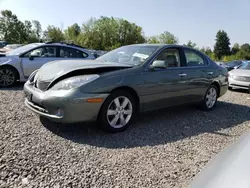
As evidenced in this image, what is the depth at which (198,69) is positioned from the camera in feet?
16.7

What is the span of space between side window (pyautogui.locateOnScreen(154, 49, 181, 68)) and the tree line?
4848cm

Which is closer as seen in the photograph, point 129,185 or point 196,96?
point 129,185

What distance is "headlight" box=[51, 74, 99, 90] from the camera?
3.37 meters

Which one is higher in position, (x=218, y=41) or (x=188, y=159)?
(x=218, y=41)

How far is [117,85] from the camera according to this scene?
360 cm

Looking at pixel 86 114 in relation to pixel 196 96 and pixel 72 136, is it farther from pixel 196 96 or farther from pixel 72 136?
pixel 196 96

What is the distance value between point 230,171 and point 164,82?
3025 millimetres

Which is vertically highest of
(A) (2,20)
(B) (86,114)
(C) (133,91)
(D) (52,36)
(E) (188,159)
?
(A) (2,20)

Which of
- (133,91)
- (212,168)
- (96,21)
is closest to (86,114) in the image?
(133,91)

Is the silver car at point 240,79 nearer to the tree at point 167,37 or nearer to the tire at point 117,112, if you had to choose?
the tire at point 117,112

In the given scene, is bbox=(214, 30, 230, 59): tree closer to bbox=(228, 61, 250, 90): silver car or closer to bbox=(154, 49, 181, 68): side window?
bbox=(228, 61, 250, 90): silver car

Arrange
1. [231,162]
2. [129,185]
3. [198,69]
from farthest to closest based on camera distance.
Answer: [198,69]
[129,185]
[231,162]

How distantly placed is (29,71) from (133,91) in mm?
4337

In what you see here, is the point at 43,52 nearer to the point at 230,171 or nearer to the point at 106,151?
the point at 106,151
